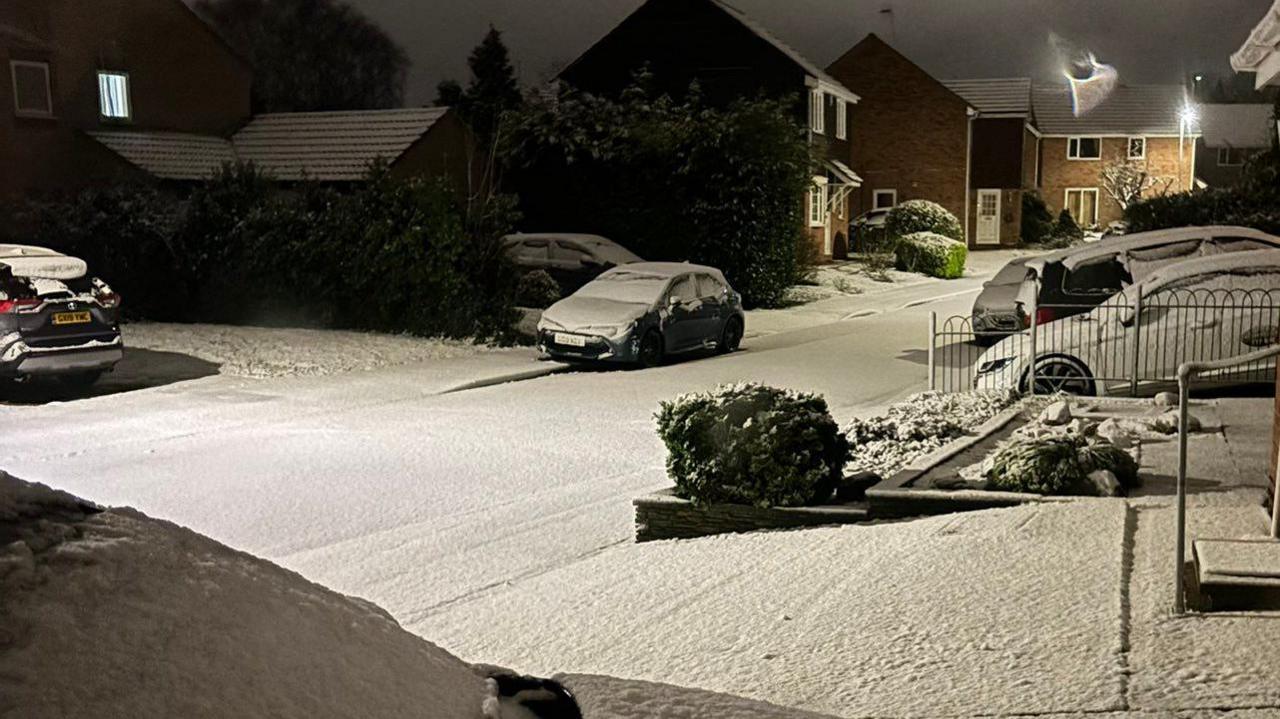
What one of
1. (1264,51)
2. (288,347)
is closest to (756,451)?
(1264,51)

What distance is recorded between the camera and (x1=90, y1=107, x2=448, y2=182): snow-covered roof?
105 feet

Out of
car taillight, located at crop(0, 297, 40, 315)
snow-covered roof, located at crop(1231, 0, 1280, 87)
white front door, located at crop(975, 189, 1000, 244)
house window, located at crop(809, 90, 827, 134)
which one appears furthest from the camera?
white front door, located at crop(975, 189, 1000, 244)

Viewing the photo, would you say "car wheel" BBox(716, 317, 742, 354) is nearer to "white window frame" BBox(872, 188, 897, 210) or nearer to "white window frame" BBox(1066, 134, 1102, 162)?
"white window frame" BBox(872, 188, 897, 210)

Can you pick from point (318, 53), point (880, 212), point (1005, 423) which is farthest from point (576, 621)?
point (318, 53)

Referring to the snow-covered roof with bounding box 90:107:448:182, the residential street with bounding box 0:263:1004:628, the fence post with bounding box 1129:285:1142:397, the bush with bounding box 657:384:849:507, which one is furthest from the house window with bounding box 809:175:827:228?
the bush with bounding box 657:384:849:507

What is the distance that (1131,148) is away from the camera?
221 feet

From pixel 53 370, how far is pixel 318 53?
198ft

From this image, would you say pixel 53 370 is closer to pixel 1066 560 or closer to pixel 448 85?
pixel 1066 560

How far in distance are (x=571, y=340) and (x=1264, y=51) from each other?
39.6 feet

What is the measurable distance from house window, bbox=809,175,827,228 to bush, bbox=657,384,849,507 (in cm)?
3342

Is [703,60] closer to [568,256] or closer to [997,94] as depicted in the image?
[568,256]

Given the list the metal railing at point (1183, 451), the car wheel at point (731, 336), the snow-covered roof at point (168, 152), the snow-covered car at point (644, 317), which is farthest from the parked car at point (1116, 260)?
the snow-covered roof at point (168, 152)

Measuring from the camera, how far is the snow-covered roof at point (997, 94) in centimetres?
5709

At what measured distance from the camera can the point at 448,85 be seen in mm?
68750
